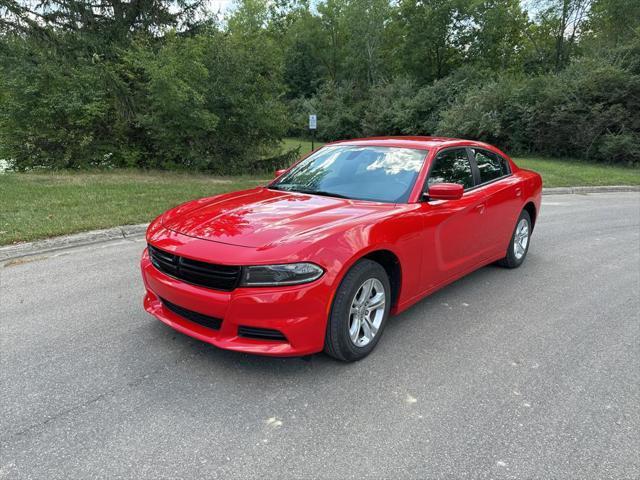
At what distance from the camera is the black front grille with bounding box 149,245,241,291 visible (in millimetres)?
2760

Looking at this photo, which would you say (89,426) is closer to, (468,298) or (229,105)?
(468,298)

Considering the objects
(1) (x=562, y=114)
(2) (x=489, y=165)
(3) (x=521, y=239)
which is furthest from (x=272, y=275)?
(1) (x=562, y=114)

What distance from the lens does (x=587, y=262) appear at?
573 cm

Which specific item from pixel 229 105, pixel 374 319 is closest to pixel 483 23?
pixel 229 105

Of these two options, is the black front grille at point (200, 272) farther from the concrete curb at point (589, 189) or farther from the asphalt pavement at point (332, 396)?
the concrete curb at point (589, 189)

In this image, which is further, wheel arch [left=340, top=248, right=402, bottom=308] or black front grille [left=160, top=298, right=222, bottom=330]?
wheel arch [left=340, top=248, right=402, bottom=308]

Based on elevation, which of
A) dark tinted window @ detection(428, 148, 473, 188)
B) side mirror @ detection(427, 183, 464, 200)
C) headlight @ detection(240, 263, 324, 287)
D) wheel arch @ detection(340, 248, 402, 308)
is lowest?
wheel arch @ detection(340, 248, 402, 308)

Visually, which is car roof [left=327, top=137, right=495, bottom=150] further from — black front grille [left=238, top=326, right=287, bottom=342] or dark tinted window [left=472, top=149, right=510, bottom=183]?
black front grille [left=238, top=326, right=287, bottom=342]

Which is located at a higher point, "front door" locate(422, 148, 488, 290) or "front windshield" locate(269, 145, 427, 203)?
"front windshield" locate(269, 145, 427, 203)

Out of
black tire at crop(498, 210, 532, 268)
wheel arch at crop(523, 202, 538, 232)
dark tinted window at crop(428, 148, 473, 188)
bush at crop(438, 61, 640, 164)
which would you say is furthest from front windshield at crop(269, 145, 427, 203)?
bush at crop(438, 61, 640, 164)

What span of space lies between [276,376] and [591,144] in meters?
19.9

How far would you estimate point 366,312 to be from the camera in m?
3.22

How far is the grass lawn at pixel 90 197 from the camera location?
661 centimetres

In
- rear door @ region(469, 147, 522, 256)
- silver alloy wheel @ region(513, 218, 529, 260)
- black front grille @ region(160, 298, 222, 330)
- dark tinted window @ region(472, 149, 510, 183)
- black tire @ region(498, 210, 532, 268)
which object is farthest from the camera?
silver alloy wheel @ region(513, 218, 529, 260)
